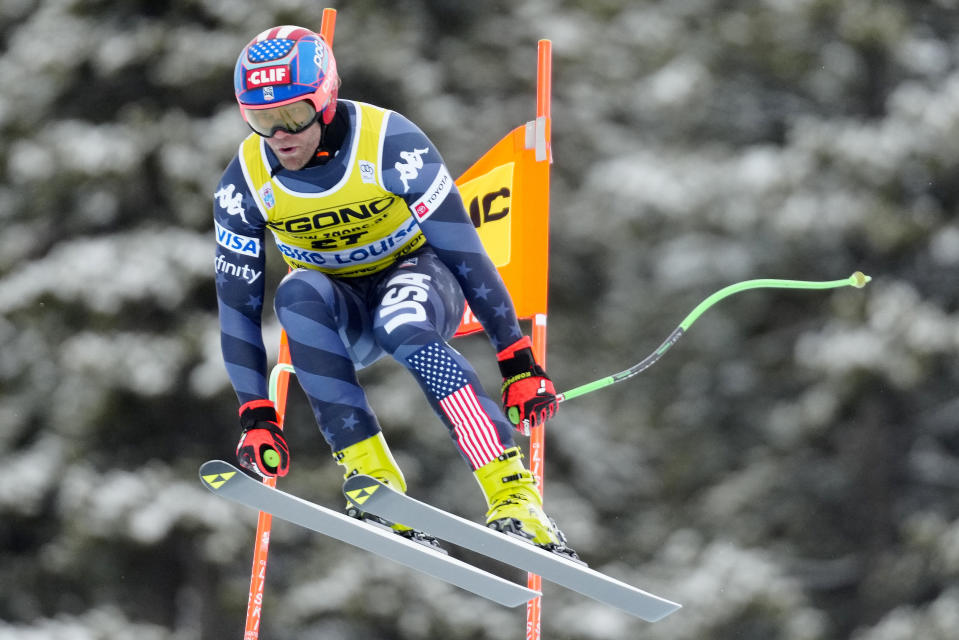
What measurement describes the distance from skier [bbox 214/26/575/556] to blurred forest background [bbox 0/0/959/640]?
15.3 ft

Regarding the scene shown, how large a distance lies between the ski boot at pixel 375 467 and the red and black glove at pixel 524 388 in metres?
0.35

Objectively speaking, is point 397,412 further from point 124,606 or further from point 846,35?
point 846,35

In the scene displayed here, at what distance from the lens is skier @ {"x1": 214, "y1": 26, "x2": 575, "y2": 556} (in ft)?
Result: 14.0

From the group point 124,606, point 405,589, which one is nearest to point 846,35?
point 405,589

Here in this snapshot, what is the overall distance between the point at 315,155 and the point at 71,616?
20.3ft

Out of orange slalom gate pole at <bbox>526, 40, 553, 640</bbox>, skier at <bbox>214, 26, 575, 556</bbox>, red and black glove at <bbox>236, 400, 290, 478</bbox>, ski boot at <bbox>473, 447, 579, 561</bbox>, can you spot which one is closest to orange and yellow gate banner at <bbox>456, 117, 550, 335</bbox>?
orange slalom gate pole at <bbox>526, 40, 553, 640</bbox>

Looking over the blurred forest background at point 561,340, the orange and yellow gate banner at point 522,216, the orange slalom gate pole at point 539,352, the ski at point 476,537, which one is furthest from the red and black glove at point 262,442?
the blurred forest background at point 561,340

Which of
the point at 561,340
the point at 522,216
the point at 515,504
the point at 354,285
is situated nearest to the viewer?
the point at 515,504

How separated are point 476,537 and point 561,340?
671 cm

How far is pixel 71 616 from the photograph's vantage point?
9.77 metres

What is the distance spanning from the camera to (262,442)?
14.4 ft

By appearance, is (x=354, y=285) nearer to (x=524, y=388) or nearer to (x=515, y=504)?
(x=524, y=388)

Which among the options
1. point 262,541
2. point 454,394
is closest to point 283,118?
point 454,394

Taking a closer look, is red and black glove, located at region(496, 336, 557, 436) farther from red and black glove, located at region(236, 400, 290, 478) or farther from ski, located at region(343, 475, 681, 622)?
red and black glove, located at region(236, 400, 290, 478)
